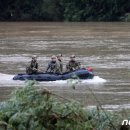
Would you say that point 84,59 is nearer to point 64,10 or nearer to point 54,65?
point 54,65

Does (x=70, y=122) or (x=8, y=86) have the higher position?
(x=70, y=122)

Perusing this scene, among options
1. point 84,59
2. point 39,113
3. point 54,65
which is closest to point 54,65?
point 54,65

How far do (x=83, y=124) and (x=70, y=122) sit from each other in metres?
0.18

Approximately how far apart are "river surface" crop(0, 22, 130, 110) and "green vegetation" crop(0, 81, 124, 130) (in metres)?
5.66

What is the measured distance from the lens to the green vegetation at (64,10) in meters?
92.7

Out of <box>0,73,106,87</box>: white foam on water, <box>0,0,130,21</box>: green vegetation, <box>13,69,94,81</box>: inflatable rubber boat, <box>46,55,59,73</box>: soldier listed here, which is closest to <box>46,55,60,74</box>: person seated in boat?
<box>46,55,59,73</box>: soldier

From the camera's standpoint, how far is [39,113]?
7.31 m

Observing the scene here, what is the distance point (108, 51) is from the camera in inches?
1700

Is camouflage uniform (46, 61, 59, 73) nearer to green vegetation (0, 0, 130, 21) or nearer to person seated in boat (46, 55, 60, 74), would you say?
person seated in boat (46, 55, 60, 74)

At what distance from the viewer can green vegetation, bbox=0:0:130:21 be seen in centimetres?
9269

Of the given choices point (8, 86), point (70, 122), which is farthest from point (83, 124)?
point (8, 86)

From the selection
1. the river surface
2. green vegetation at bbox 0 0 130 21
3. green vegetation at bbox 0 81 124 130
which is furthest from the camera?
green vegetation at bbox 0 0 130 21

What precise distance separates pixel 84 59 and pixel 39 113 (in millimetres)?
32019

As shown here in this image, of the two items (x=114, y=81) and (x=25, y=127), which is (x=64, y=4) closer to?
(x=114, y=81)
